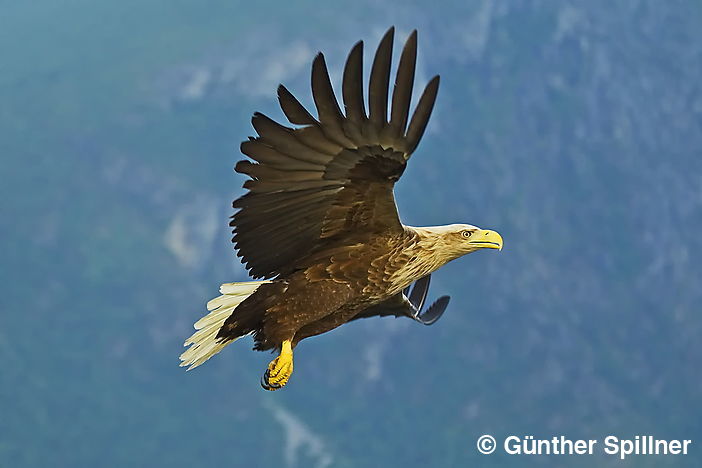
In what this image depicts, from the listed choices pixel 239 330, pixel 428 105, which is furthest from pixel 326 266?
pixel 428 105

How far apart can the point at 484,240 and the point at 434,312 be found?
107 centimetres

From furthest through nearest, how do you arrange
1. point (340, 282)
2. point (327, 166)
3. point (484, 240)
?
point (484, 240)
point (340, 282)
point (327, 166)

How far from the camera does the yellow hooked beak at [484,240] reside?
4.18 metres

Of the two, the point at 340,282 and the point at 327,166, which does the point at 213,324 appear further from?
the point at 327,166

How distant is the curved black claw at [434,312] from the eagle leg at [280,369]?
105cm

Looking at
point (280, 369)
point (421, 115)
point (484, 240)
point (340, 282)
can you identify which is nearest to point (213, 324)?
point (280, 369)

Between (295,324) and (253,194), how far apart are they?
0.51 metres

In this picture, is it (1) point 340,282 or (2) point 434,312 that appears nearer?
(1) point 340,282

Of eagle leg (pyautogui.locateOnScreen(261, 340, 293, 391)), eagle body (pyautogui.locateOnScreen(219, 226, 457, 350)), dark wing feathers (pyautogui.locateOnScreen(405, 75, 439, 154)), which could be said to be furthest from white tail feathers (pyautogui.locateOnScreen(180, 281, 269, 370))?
dark wing feathers (pyautogui.locateOnScreen(405, 75, 439, 154))

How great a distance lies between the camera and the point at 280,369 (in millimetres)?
4039

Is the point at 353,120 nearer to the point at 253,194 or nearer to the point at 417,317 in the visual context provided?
the point at 253,194

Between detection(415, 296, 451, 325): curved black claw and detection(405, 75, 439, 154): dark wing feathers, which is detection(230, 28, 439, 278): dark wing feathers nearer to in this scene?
detection(405, 75, 439, 154): dark wing feathers

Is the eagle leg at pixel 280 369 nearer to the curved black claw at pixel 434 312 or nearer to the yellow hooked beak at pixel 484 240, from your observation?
the yellow hooked beak at pixel 484 240

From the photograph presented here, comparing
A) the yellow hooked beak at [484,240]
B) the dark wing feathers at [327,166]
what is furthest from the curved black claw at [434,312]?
the dark wing feathers at [327,166]
